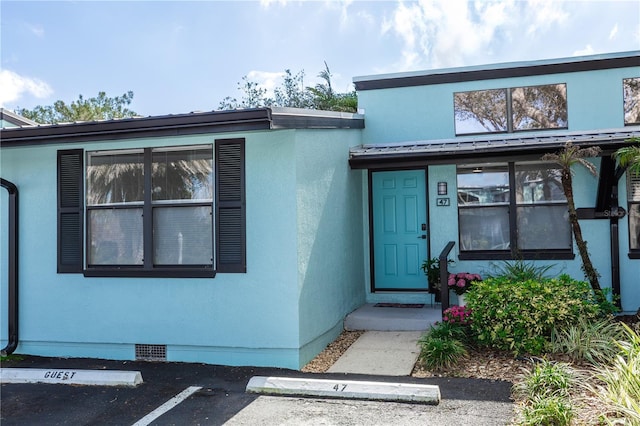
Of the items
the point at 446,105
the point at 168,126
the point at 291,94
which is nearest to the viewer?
the point at 168,126

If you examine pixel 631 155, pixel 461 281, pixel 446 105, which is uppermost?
pixel 446 105

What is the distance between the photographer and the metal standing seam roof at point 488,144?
698 cm

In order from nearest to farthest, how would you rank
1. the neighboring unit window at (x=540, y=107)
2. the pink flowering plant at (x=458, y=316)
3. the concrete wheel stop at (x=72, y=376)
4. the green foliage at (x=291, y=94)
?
the concrete wheel stop at (x=72, y=376) < the pink flowering plant at (x=458, y=316) < the neighboring unit window at (x=540, y=107) < the green foliage at (x=291, y=94)

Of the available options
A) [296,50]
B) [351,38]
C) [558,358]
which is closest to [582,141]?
[558,358]

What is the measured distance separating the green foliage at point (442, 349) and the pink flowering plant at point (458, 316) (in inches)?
7.0

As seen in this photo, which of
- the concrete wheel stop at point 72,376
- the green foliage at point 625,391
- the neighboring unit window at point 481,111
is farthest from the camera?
the neighboring unit window at point 481,111

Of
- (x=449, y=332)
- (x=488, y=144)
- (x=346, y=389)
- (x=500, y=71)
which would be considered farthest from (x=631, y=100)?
(x=346, y=389)

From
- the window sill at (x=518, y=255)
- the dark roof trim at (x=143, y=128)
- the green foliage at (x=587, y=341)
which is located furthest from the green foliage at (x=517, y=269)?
the dark roof trim at (x=143, y=128)

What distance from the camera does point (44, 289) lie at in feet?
20.9

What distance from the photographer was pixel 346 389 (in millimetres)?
4621

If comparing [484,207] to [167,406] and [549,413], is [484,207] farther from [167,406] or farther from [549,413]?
[167,406]

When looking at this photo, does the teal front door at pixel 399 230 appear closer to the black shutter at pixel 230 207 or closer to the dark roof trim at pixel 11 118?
the black shutter at pixel 230 207

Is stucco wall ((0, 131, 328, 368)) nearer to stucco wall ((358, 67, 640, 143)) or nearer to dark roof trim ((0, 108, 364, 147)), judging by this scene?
dark roof trim ((0, 108, 364, 147))

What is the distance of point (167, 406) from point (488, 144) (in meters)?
5.70
